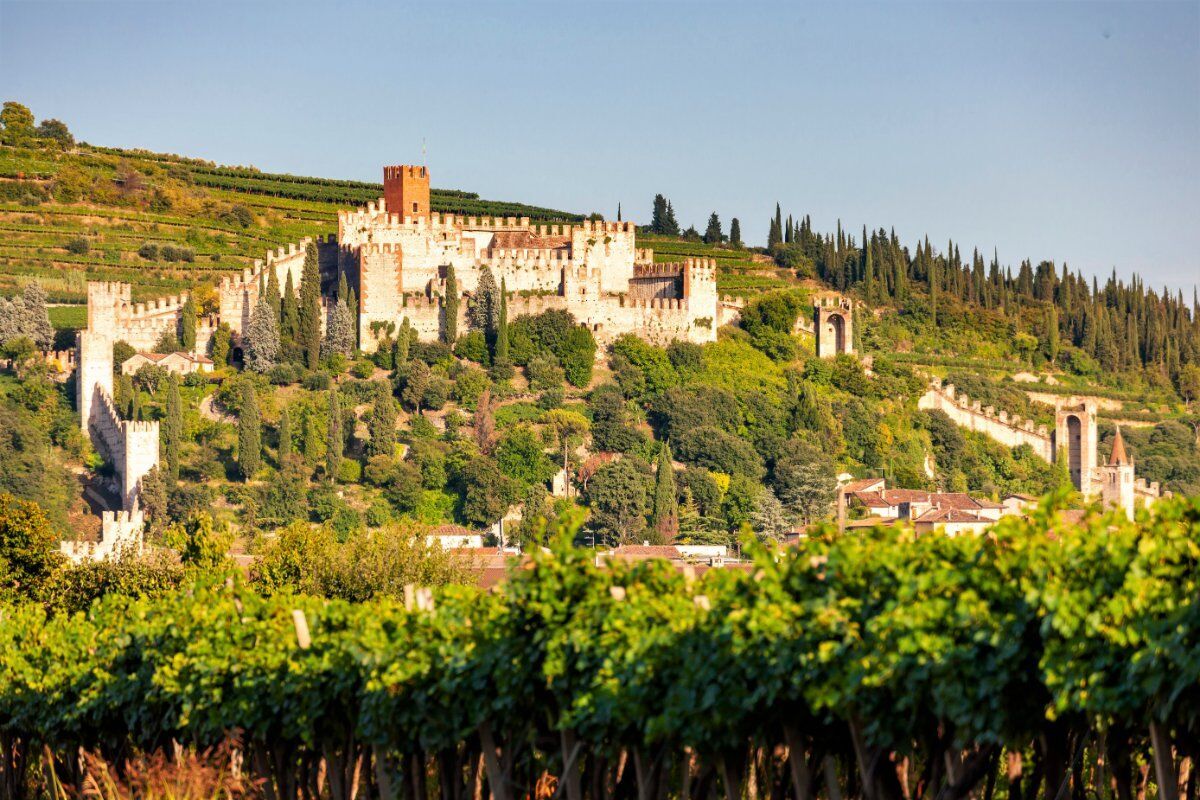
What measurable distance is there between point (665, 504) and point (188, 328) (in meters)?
18.6

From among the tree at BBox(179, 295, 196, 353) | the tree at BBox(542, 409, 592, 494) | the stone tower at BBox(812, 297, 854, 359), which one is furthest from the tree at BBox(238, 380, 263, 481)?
the stone tower at BBox(812, 297, 854, 359)

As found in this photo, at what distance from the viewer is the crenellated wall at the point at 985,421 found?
291ft

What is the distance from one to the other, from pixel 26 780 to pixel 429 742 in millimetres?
9935

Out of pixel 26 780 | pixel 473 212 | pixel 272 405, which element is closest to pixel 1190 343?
pixel 473 212

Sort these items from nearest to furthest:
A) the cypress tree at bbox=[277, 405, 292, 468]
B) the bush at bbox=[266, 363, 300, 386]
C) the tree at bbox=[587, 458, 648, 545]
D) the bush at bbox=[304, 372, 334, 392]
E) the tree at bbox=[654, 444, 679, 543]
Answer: the cypress tree at bbox=[277, 405, 292, 468], the tree at bbox=[587, 458, 648, 545], the tree at bbox=[654, 444, 679, 543], the bush at bbox=[266, 363, 300, 386], the bush at bbox=[304, 372, 334, 392]

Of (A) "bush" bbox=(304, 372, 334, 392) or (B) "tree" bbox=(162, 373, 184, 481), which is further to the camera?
(A) "bush" bbox=(304, 372, 334, 392)

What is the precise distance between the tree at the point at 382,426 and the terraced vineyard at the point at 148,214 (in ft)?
46.9

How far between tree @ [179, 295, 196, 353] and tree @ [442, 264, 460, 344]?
30.3 feet

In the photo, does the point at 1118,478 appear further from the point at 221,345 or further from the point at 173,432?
the point at 173,432

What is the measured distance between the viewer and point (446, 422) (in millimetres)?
76750

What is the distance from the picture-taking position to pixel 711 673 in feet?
50.5

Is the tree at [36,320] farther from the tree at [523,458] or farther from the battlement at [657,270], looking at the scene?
the battlement at [657,270]

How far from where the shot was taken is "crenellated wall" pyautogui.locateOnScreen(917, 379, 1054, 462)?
88.8 m

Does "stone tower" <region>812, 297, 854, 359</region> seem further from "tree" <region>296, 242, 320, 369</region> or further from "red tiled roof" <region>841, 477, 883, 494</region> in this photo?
Answer: "tree" <region>296, 242, 320, 369</region>
